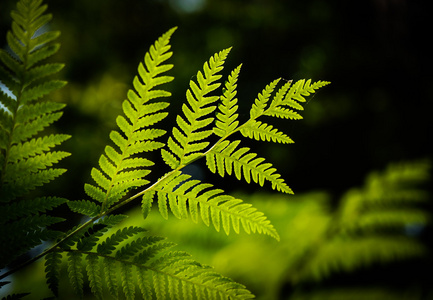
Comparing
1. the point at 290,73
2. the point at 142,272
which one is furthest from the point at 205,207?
the point at 290,73

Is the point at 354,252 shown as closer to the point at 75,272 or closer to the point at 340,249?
the point at 340,249

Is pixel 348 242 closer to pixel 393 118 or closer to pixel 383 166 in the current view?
pixel 383 166

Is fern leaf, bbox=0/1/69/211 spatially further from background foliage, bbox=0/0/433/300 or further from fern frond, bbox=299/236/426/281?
background foliage, bbox=0/0/433/300

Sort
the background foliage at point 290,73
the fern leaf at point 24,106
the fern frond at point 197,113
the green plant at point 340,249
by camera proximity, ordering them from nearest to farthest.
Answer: the fern leaf at point 24,106 → the fern frond at point 197,113 → the green plant at point 340,249 → the background foliage at point 290,73

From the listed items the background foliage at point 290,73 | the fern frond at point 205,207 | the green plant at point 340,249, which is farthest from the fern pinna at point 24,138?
the background foliage at point 290,73

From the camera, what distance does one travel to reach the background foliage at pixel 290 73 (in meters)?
3.51

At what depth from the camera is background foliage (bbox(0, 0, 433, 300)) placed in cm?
351

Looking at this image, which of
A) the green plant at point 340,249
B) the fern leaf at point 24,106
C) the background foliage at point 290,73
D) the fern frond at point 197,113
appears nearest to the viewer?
the fern leaf at point 24,106

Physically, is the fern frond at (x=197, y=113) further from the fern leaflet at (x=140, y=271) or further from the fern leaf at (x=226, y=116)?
the fern leaflet at (x=140, y=271)

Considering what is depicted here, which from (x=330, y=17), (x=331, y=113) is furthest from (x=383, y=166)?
(x=330, y=17)

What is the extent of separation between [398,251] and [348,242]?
243mm

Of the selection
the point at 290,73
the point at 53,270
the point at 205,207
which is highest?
the point at 290,73

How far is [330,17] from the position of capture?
4.00 meters

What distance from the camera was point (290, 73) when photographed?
3811 mm
